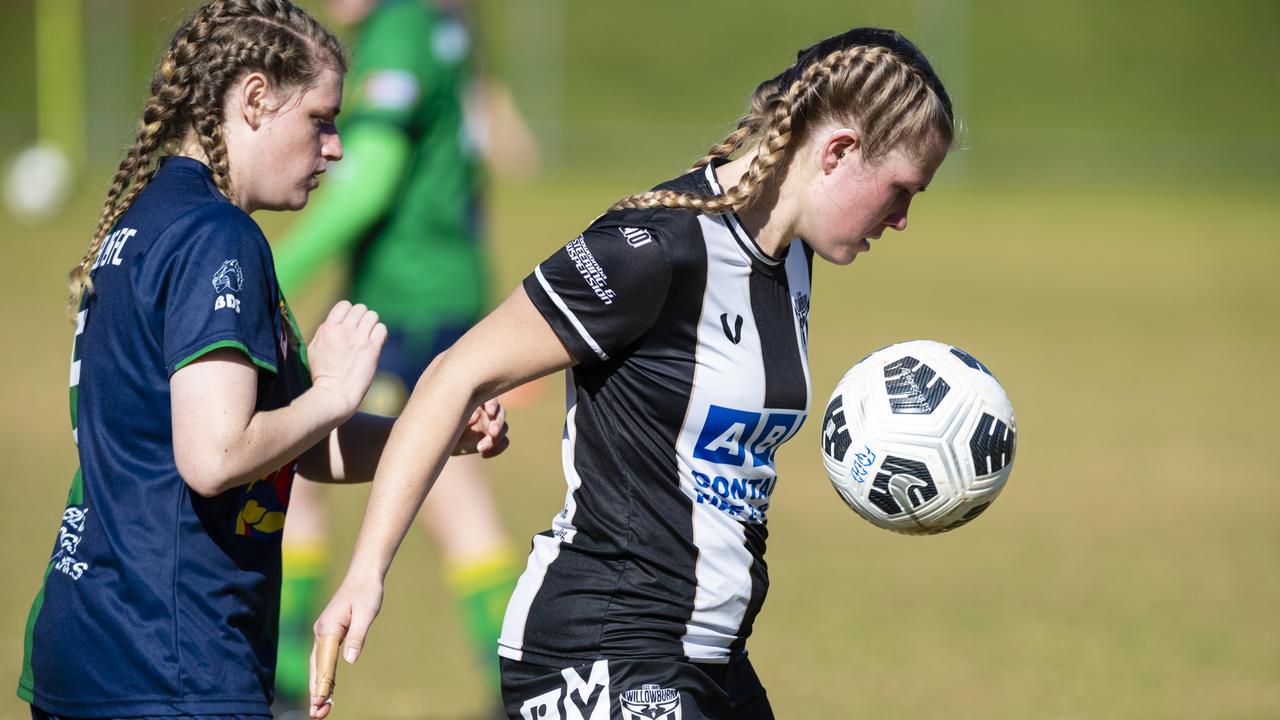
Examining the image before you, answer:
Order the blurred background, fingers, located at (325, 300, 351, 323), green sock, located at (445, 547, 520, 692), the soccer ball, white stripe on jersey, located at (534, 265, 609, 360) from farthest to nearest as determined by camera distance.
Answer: the blurred background
green sock, located at (445, 547, 520, 692)
the soccer ball
fingers, located at (325, 300, 351, 323)
white stripe on jersey, located at (534, 265, 609, 360)

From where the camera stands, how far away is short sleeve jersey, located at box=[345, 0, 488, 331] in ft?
15.7

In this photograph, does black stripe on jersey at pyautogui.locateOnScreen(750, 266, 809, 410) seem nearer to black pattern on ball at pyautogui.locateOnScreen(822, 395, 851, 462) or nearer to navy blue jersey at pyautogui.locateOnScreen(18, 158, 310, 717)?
black pattern on ball at pyautogui.locateOnScreen(822, 395, 851, 462)

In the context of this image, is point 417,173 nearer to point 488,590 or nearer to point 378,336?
point 488,590

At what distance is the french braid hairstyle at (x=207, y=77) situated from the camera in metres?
2.72

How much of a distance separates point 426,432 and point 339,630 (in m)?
0.37

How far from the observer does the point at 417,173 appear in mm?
4930

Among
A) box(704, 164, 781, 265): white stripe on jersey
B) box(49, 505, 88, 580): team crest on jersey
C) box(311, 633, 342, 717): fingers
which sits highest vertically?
box(704, 164, 781, 265): white stripe on jersey

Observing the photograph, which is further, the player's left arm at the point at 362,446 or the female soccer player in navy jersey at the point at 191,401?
the player's left arm at the point at 362,446

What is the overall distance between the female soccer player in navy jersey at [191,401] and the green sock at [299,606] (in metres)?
1.90

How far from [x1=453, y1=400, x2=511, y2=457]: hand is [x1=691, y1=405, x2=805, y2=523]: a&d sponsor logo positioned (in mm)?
470

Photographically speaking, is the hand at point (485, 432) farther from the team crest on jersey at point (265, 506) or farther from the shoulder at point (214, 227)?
the shoulder at point (214, 227)

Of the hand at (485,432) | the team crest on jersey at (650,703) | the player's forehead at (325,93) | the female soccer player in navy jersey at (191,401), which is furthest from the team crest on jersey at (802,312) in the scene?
the player's forehead at (325,93)

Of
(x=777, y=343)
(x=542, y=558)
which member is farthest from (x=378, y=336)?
(x=777, y=343)

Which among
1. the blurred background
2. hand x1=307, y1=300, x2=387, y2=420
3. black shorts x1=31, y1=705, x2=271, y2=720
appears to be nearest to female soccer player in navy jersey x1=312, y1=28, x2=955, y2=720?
hand x1=307, y1=300, x2=387, y2=420
